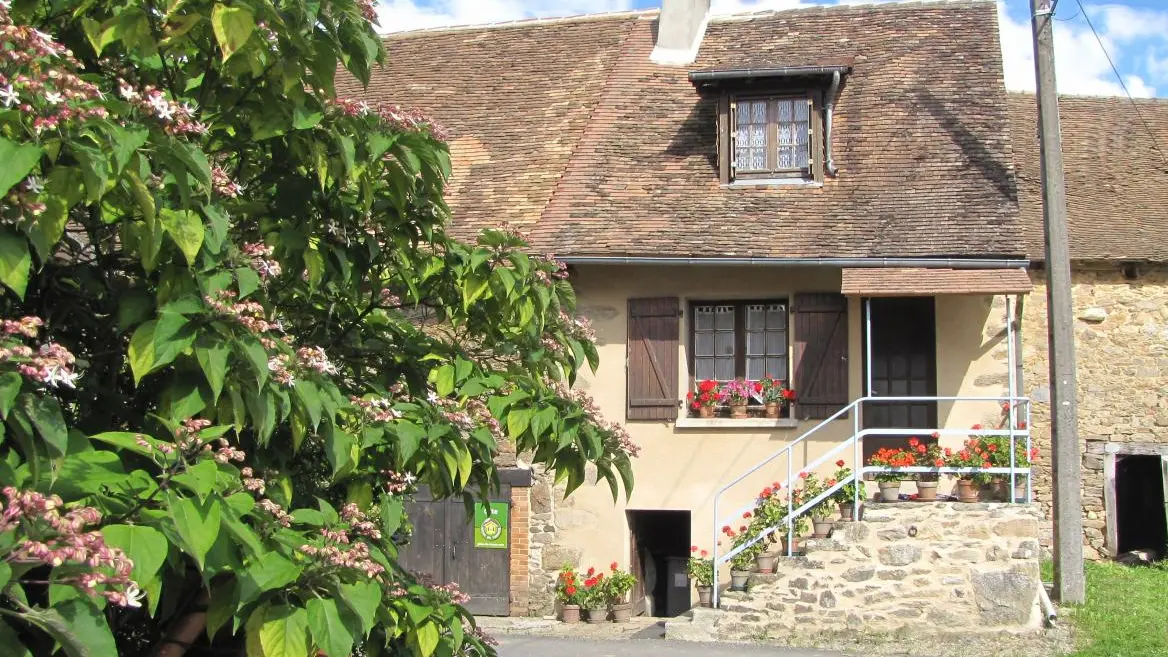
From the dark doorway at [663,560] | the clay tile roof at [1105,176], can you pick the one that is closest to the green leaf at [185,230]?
the dark doorway at [663,560]

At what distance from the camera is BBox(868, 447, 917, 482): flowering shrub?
12.6m

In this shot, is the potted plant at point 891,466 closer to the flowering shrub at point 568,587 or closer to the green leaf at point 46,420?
the flowering shrub at point 568,587

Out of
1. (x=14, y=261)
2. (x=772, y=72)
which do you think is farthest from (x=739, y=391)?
(x=14, y=261)

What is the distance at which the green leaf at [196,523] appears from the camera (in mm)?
2535

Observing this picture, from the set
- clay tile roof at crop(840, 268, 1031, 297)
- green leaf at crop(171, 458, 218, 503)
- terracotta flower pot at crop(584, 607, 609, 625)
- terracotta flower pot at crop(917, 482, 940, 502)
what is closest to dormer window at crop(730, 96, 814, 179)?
clay tile roof at crop(840, 268, 1031, 297)

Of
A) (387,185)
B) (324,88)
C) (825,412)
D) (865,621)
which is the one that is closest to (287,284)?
(387,185)

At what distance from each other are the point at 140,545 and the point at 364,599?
0.66 metres

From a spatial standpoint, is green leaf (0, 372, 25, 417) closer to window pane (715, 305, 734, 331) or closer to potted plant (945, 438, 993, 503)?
potted plant (945, 438, 993, 503)

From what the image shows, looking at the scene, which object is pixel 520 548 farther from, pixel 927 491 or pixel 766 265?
pixel 927 491

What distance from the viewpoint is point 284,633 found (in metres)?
2.96

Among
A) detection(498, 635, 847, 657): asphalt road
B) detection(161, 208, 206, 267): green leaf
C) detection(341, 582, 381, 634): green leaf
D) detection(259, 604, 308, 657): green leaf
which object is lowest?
detection(498, 635, 847, 657): asphalt road

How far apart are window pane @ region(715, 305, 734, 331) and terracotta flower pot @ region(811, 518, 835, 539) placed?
9.09 ft

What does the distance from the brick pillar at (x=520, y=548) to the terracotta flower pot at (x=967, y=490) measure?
4751 millimetres

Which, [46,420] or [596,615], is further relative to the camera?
[596,615]
